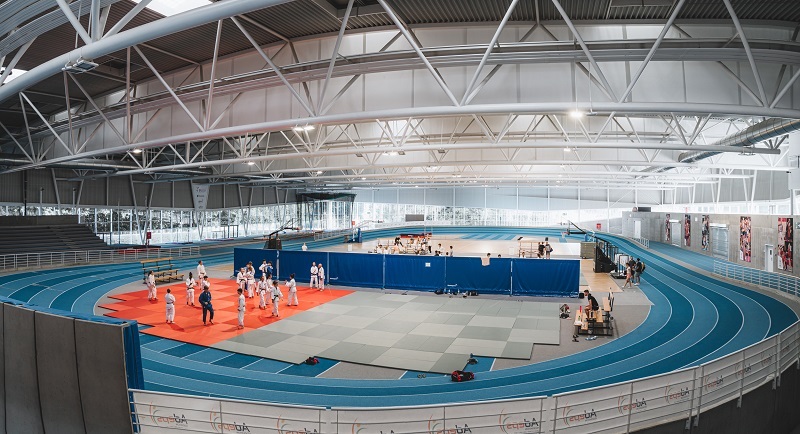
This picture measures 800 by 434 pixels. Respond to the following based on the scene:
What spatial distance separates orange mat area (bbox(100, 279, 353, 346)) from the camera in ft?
51.4

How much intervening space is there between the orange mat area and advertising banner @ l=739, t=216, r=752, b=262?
27381mm

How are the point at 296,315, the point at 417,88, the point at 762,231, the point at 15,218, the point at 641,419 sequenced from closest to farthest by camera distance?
the point at 641,419
the point at 417,88
the point at 296,315
the point at 762,231
the point at 15,218

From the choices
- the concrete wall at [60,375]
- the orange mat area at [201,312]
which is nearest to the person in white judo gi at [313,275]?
the orange mat area at [201,312]

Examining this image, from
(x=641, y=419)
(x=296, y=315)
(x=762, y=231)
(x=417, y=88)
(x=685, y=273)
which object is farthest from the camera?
(x=685, y=273)

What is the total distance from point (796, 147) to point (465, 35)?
18.7 m

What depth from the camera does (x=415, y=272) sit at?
23.8 metres

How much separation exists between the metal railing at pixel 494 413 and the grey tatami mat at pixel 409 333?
4767 mm

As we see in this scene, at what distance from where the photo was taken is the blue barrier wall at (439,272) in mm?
21797

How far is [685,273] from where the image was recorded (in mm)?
28922

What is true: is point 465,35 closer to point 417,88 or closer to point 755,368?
point 417,88

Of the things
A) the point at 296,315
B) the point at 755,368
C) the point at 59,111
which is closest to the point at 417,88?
the point at 296,315

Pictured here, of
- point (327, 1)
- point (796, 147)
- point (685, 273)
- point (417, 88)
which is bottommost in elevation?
point (685, 273)

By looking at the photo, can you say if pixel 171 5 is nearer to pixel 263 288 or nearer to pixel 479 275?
pixel 263 288

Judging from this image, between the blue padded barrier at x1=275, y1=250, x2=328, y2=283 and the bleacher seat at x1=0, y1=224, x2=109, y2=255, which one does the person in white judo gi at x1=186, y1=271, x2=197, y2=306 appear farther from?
the bleacher seat at x1=0, y1=224, x2=109, y2=255
